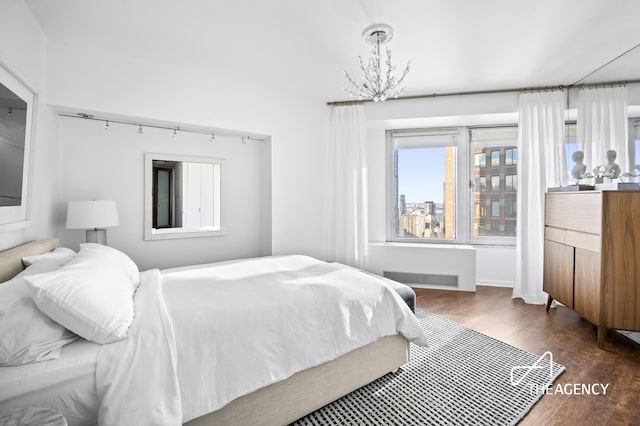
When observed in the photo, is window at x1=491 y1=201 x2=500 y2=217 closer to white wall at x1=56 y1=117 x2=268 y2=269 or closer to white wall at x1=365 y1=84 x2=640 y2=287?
white wall at x1=365 y1=84 x2=640 y2=287

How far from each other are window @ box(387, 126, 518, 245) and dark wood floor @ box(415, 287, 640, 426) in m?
0.93

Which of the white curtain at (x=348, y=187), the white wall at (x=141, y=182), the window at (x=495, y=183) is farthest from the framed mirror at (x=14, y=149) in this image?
the window at (x=495, y=183)

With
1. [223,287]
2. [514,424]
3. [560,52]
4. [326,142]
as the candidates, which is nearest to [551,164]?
→ [560,52]

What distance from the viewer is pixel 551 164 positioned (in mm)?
3549

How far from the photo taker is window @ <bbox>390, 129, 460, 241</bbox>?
14.8ft

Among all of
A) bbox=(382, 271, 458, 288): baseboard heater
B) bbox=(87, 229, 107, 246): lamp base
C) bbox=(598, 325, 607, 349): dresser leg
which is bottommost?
bbox=(598, 325, 607, 349): dresser leg

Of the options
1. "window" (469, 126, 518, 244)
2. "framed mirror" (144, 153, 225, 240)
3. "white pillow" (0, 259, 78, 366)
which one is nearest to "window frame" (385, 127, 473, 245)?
"window" (469, 126, 518, 244)

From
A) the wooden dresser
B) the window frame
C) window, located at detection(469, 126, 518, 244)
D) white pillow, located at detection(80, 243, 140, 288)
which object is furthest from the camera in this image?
the window frame

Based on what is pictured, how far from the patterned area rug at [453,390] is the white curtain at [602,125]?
6.75 feet

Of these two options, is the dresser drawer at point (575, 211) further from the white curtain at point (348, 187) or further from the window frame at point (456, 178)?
the white curtain at point (348, 187)

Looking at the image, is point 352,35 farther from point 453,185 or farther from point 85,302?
point 453,185

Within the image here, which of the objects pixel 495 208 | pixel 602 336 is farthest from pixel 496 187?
pixel 602 336

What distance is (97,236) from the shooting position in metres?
2.74

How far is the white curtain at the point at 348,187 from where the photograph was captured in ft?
13.4
